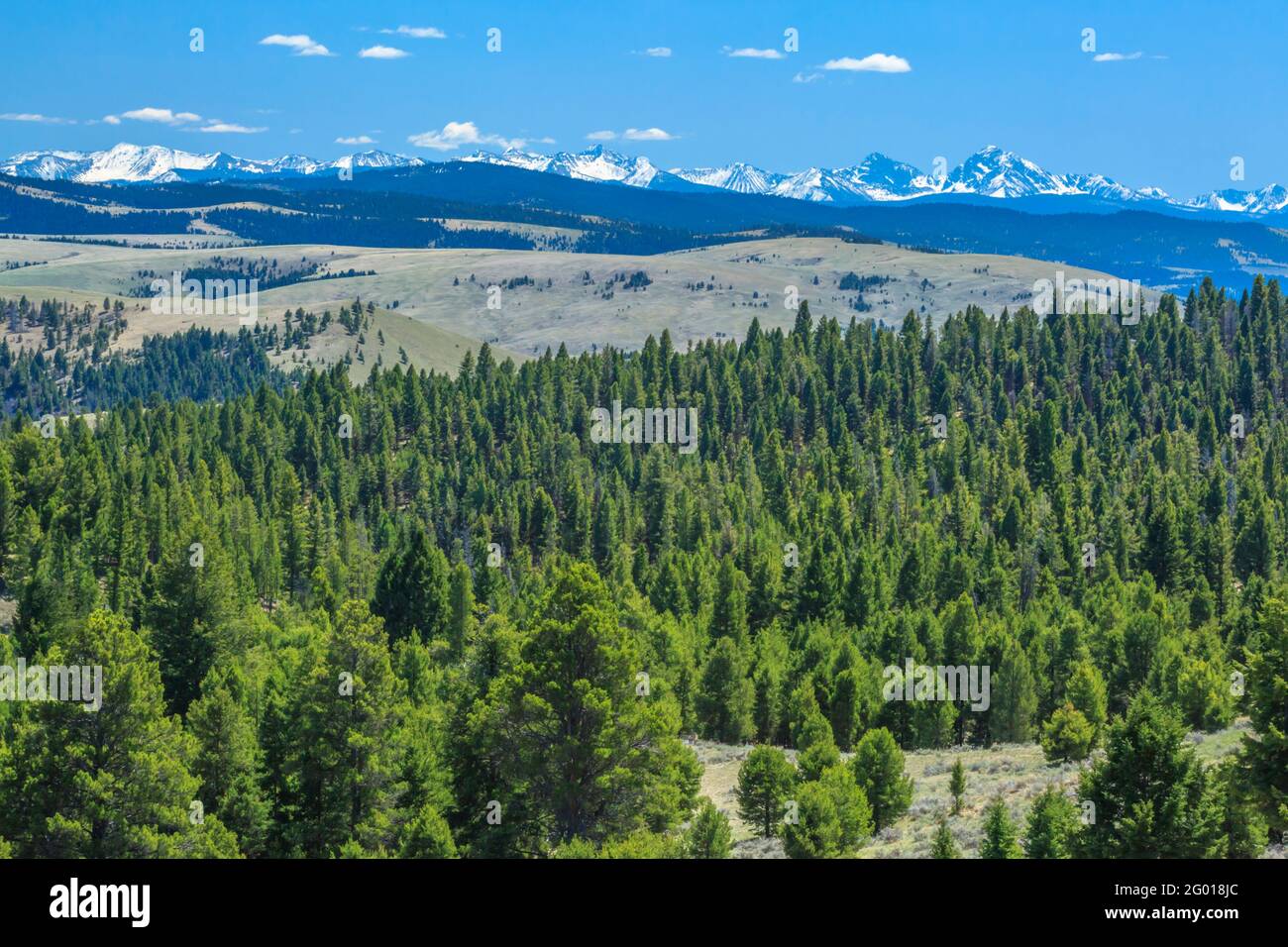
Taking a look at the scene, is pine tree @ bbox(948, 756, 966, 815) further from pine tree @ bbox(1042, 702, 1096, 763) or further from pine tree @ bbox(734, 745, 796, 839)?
pine tree @ bbox(1042, 702, 1096, 763)

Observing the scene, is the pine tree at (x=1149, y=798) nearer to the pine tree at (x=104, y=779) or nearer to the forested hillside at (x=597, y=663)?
the forested hillside at (x=597, y=663)

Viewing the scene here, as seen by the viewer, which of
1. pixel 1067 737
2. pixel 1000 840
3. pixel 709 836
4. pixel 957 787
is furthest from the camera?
pixel 1067 737

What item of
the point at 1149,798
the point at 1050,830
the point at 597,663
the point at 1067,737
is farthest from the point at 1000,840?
the point at 1067,737

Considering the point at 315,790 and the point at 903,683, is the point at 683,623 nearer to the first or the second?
the point at 903,683

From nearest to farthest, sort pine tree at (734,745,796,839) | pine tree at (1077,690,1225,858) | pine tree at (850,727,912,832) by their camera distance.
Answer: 1. pine tree at (1077,690,1225,858)
2. pine tree at (734,745,796,839)
3. pine tree at (850,727,912,832)

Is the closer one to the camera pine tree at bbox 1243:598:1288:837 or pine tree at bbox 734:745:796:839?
pine tree at bbox 1243:598:1288:837

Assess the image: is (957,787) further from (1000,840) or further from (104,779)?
(104,779)

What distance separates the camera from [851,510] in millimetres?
198000

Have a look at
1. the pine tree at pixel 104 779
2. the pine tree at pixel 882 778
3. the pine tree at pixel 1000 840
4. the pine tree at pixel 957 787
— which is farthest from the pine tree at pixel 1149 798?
the pine tree at pixel 104 779

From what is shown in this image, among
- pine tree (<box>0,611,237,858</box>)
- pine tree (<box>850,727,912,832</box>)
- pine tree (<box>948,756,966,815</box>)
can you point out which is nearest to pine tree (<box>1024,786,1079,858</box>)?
pine tree (<box>948,756,966,815</box>)

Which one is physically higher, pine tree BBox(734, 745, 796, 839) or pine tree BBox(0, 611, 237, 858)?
pine tree BBox(0, 611, 237, 858)

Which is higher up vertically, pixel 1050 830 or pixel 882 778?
pixel 1050 830

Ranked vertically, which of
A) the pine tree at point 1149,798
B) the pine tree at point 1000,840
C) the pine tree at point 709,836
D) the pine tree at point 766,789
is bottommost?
the pine tree at point 766,789
